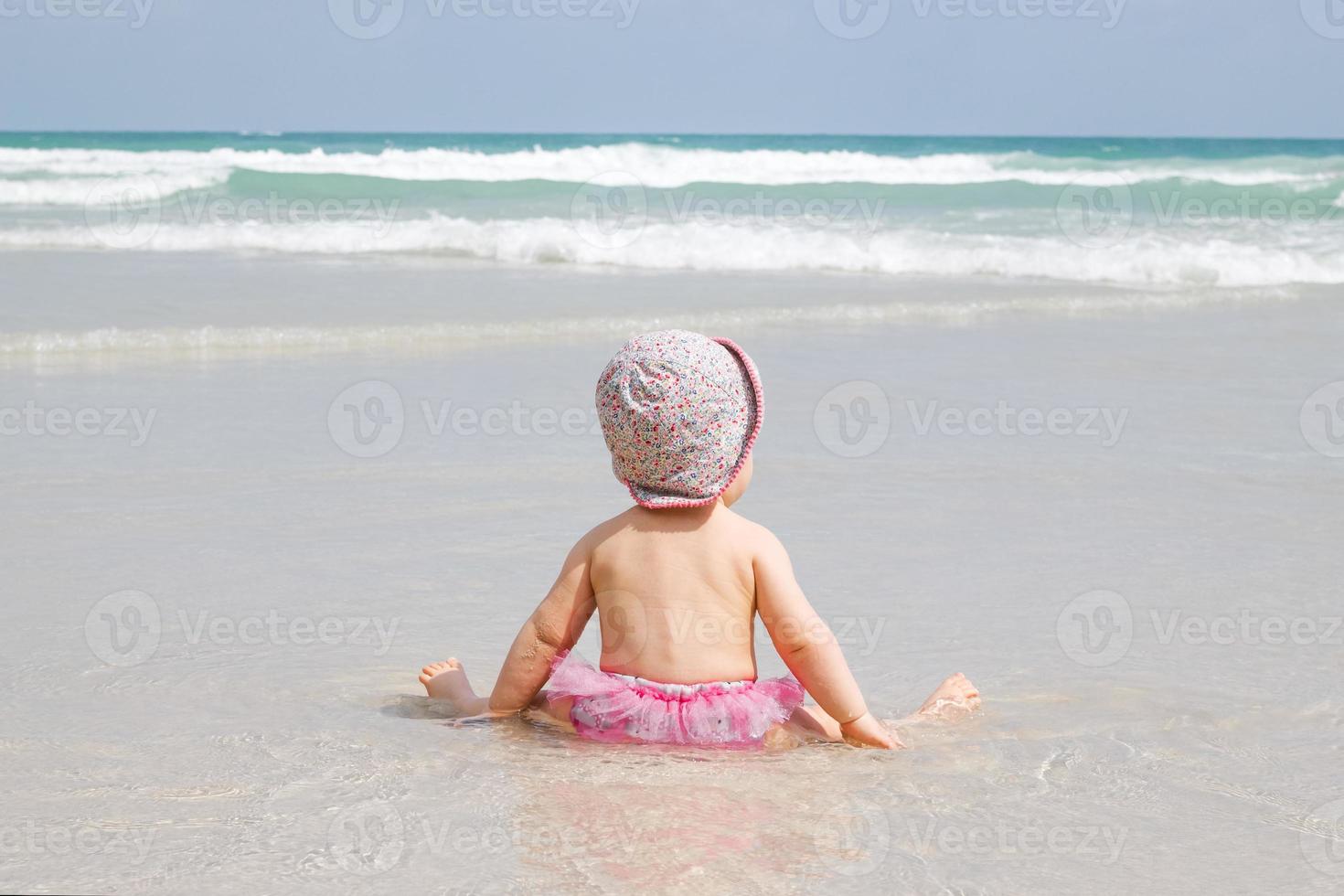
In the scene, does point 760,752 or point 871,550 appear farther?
point 871,550

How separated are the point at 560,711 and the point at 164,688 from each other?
3.26ft

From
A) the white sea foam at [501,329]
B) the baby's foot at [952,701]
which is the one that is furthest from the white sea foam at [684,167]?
the baby's foot at [952,701]

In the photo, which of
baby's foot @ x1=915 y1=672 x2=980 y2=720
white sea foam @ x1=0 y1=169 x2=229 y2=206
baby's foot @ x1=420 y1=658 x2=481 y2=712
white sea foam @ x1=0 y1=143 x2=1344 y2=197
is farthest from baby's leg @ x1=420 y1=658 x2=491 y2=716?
white sea foam @ x1=0 y1=143 x2=1344 y2=197

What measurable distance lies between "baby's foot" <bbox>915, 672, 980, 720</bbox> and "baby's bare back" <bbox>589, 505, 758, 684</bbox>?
0.50m

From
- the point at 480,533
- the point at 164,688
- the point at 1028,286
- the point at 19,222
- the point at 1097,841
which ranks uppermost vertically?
the point at 19,222

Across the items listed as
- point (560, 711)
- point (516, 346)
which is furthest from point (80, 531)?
point (516, 346)

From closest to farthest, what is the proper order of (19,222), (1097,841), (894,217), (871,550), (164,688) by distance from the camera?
(1097,841), (164,688), (871,550), (19,222), (894,217)

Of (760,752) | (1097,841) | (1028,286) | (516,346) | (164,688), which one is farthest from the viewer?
(1028,286)

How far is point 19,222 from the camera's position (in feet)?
58.3

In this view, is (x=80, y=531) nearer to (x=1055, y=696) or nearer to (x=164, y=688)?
(x=164, y=688)

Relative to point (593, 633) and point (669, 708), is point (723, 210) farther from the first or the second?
point (669, 708)

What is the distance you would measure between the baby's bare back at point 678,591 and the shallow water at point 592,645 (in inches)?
8.1

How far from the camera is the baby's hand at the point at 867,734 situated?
113 inches

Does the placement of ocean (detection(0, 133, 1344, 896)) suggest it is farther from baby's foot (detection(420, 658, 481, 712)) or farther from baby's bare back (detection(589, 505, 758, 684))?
baby's bare back (detection(589, 505, 758, 684))
